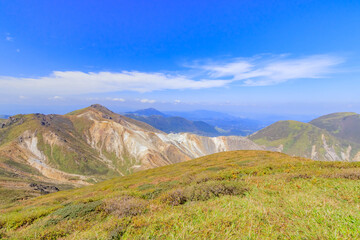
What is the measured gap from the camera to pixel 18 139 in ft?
439

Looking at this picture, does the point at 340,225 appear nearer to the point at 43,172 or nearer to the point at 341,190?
the point at 341,190

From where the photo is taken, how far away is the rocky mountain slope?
118312mm

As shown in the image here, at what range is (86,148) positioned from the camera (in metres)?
153

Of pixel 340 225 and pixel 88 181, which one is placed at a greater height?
pixel 340 225

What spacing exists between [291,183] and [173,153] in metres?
137

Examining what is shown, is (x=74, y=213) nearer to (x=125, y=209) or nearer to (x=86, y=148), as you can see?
(x=125, y=209)

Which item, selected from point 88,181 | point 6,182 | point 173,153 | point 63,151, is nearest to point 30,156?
point 63,151

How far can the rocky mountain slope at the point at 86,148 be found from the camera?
118312mm

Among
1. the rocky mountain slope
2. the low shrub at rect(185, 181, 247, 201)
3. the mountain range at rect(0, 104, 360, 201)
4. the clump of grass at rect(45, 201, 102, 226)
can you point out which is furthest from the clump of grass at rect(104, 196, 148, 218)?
the rocky mountain slope

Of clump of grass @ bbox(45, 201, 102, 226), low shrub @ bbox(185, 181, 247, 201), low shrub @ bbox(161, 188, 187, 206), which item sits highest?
low shrub @ bbox(185, 181, 247, 201)

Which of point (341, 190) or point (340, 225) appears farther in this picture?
point (341, 190)

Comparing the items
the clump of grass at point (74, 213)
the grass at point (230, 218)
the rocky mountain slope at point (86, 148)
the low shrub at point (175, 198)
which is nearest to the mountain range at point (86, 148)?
the rocky mountain slope at point (86, 148)

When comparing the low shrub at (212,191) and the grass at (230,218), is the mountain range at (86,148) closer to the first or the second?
the low shrub at (212,191)

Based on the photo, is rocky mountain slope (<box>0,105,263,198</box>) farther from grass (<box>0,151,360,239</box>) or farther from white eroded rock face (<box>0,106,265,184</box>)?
grass (<box>0,151,360,239</box>)
